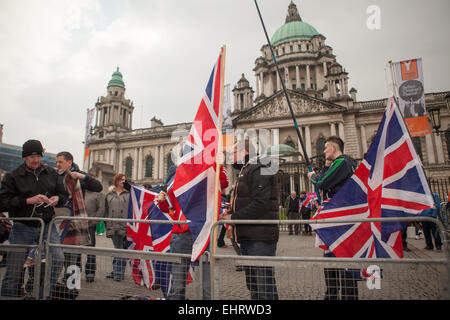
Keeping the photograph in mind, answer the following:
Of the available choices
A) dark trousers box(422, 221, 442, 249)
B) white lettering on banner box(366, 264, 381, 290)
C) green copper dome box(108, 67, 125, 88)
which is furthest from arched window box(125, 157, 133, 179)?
white lettering on banner box(366, 264, 381, 290)

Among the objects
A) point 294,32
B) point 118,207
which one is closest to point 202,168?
point 118,207

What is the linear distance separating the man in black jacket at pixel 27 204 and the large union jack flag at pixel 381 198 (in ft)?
11.0

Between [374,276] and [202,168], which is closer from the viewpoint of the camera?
[374,276]

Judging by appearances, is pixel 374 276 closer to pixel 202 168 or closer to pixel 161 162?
pixel 202 168

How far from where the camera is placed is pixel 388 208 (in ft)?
10.3

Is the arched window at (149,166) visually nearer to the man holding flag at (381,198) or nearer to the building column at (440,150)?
the building column at (440,150)

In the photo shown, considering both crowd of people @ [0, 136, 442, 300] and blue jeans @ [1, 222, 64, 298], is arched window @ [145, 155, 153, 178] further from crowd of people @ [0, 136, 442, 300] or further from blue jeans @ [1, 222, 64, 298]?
blue jeans @ [1, 222, 64, 298]

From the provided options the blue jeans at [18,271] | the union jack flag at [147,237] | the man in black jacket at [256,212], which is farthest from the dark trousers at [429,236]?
the blue jeans at [18,271]

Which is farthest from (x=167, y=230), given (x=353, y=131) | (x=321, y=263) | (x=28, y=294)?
(x=353, y=131)

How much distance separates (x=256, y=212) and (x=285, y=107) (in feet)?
103

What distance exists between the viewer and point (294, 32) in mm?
51188

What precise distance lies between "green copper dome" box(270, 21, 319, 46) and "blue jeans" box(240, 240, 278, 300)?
177 feet
